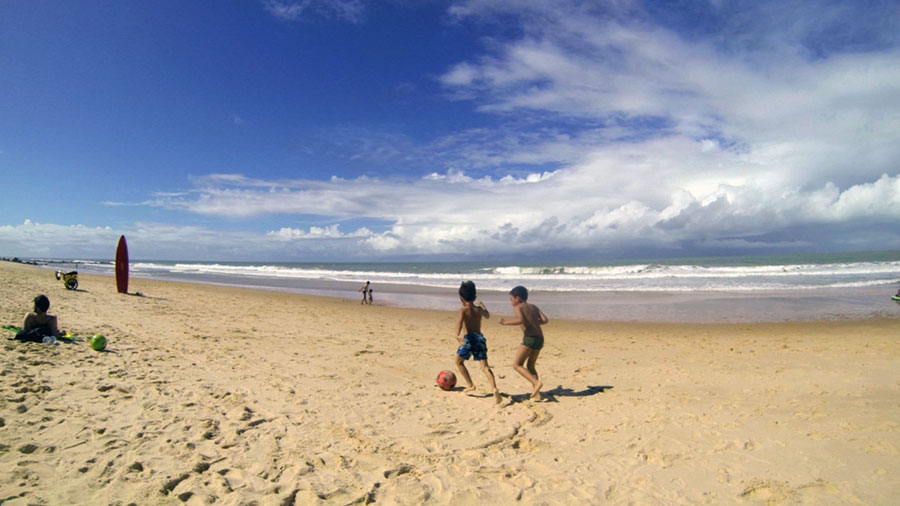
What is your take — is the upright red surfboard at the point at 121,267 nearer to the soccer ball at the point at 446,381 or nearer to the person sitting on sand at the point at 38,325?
the person sitting on sand at the point at 38,325

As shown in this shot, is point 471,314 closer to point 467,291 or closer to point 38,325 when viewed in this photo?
point 467,291

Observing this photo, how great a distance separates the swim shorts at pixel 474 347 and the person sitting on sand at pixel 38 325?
714 cm

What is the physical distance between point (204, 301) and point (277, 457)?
16589 mm

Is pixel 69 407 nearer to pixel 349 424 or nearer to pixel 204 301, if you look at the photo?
pixel 349 424

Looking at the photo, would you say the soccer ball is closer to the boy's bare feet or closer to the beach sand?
the beach sand

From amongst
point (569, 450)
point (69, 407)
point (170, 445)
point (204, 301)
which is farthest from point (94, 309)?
point (569, 450)

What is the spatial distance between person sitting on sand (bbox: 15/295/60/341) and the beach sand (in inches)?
17.1

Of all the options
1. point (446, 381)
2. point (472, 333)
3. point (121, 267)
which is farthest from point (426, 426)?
point (121, 267)

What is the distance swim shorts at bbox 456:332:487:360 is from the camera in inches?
262

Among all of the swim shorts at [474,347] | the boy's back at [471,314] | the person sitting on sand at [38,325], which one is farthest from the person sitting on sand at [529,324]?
the person sitting on sand at [38,325]

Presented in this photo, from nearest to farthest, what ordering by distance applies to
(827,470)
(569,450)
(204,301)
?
(827,470) → (569,450) → (204,301)

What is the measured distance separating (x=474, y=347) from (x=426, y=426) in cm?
157

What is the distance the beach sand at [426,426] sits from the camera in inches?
152

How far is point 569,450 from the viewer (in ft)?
15.8
